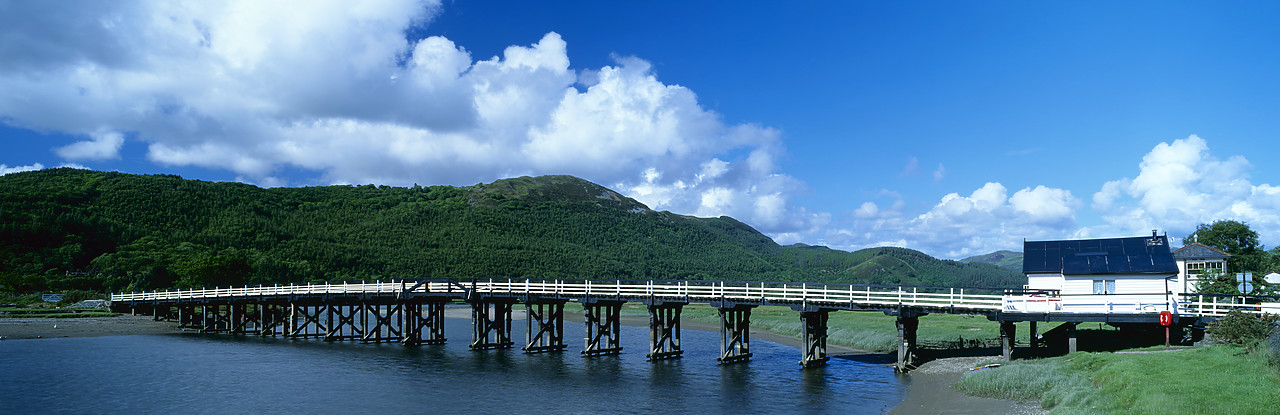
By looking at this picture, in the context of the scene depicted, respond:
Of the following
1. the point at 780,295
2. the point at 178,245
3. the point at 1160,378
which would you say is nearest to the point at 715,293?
the point at 780,295

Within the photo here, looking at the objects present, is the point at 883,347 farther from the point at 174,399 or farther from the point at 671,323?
the point at 174,399

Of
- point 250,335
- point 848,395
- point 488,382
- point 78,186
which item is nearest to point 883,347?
point 848,395

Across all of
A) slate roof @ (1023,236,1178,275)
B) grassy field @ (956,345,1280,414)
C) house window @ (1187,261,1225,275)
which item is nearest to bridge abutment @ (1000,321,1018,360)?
grassy field @ (956,345,1280,414)

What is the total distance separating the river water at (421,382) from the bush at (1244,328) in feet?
40.5

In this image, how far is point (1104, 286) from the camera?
4044 cm

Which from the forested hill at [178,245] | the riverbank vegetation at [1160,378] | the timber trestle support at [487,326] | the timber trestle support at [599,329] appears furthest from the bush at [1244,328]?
Answer: the forested hill at [178,245]

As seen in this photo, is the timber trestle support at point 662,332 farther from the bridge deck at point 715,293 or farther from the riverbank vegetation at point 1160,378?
the riverbank vegetation at point 1160,378

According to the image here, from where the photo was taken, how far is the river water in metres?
31.2

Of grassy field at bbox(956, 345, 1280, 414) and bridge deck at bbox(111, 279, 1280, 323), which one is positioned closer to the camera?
grassy field at bbox(956, 345, 1280, 414)

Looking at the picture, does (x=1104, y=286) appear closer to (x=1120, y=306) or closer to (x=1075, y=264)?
(x=1075, y=264)

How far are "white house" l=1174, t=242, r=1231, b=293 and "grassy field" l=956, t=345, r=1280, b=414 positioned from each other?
22.3 metres

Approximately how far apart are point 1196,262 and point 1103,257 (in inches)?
636

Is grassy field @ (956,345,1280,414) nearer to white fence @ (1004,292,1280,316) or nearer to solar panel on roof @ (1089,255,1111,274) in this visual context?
white fence @ (1004,292,1280,316)

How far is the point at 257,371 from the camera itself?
43.2 metres
